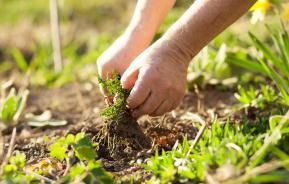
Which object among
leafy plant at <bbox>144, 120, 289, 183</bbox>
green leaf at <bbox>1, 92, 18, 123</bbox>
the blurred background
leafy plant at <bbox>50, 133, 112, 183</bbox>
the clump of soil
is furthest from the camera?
the blurred background

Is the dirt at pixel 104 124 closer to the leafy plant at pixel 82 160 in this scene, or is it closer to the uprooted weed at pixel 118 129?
the uprooted weed at pixel 118 129

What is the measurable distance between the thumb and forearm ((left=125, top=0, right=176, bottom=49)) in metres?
0.28

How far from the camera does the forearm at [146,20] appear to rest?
2316mm

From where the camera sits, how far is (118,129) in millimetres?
2115

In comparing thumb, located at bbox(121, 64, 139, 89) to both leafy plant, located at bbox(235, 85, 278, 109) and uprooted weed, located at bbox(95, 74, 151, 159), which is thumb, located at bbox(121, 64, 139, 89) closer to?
uprooted weed, located at bbox(95, 74, 151, 159)

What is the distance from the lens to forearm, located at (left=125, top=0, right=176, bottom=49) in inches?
91.2

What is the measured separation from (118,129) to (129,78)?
0.20 m

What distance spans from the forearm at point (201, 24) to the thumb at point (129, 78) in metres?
0.14

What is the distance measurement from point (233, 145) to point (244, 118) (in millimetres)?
693

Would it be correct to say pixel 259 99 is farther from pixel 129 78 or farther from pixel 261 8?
pixel 129 78

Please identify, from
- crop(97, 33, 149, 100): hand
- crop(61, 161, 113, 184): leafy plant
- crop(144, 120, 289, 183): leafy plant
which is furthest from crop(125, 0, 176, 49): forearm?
crop(61, 161, 113, 184): leafy plant

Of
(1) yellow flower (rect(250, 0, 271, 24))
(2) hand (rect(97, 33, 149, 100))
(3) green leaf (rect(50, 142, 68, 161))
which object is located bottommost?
(3) green leaf (rect(50, 142, 68, 161))

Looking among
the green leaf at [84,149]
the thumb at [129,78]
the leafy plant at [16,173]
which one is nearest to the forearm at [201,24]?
the thumb at [129,78]

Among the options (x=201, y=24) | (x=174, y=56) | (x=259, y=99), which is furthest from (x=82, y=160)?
(x=259, y=99)
